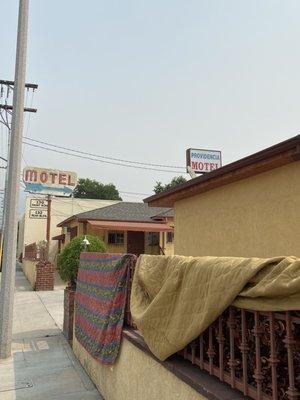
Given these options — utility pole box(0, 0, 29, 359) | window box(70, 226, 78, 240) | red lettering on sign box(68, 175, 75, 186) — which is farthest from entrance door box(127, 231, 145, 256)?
utility pole box(0, 0, 29, 359)

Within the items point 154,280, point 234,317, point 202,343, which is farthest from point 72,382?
point 234,317

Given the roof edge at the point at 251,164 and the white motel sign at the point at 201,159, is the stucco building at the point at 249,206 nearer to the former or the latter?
the roof edge at the point at 251,164

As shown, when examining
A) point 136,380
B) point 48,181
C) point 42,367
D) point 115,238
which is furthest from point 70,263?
point 48,181

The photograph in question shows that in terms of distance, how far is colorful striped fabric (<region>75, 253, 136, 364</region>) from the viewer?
4992 millimetres

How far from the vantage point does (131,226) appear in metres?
21.7

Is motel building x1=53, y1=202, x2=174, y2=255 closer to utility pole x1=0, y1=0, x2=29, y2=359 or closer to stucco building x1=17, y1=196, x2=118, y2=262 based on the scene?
stucco building x1=17, y1=196, x2=118, y2=262

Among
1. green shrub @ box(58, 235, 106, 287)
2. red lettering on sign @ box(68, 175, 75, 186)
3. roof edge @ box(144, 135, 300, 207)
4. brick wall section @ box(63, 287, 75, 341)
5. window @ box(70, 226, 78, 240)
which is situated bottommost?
brick wall section @ box(63, 287, 75, 341)

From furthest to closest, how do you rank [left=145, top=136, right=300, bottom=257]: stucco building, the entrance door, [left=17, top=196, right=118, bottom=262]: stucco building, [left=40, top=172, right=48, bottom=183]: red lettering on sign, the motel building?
[left=17, top=196, right=118, bottom=262]: stucco building < [left=40, top=172, right=48, bottom=183]: red lettering on sign < the entrance door < the motel building < [left=145, top=136, right=300, bottom=257]: stucco building

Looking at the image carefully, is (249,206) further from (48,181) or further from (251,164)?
(48,181)

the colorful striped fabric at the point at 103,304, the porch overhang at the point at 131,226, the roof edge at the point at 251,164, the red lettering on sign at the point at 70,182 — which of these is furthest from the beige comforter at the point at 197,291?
the red lettering on sign at the point at 70,182

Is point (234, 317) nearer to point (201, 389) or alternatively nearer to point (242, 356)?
point (242, 356)

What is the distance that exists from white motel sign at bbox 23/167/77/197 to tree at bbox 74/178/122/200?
4426 centimetres

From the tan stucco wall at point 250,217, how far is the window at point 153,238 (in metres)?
14.9

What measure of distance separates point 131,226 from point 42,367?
15116 millimetres
